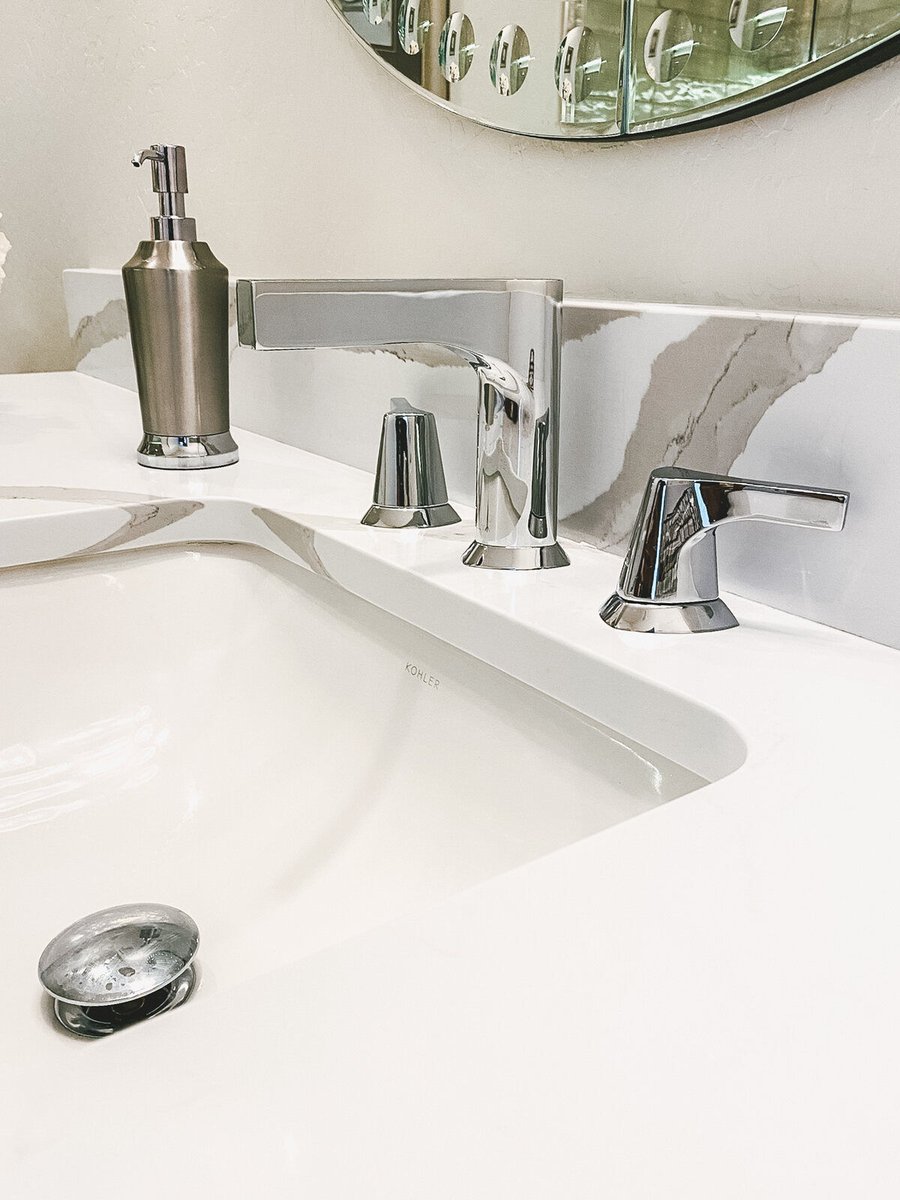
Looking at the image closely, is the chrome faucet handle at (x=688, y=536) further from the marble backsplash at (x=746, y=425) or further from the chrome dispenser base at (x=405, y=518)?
the chrome dispenser base at (x=405, y=518)

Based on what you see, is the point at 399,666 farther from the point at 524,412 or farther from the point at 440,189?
the point at 440,189

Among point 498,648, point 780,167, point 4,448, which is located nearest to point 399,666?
point 498,648

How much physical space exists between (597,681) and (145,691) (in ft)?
1.02

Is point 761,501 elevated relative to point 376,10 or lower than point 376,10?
lower

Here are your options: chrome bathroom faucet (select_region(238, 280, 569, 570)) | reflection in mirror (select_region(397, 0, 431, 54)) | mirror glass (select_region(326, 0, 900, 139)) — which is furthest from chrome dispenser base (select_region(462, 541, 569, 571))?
reflection in mirror (select_region(397, 0, 431, 54))

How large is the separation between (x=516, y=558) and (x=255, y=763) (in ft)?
0.60

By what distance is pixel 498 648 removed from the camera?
47cm

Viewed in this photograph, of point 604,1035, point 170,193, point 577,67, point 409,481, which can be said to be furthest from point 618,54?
point 604,1035

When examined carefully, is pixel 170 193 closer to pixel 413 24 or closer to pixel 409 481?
pixel 413 24

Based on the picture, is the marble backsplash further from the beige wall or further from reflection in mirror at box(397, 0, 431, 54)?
reflection in mirror at box(397, 0, 431, 54)

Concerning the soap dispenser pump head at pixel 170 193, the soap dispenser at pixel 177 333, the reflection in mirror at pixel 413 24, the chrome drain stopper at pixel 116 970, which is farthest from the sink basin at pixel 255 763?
the reflection in mirror at pixel 413 24

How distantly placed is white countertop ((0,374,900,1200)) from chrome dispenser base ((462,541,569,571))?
173 mm

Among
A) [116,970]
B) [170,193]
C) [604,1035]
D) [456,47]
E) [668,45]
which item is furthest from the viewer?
[170,193]

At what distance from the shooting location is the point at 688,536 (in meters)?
0.44
